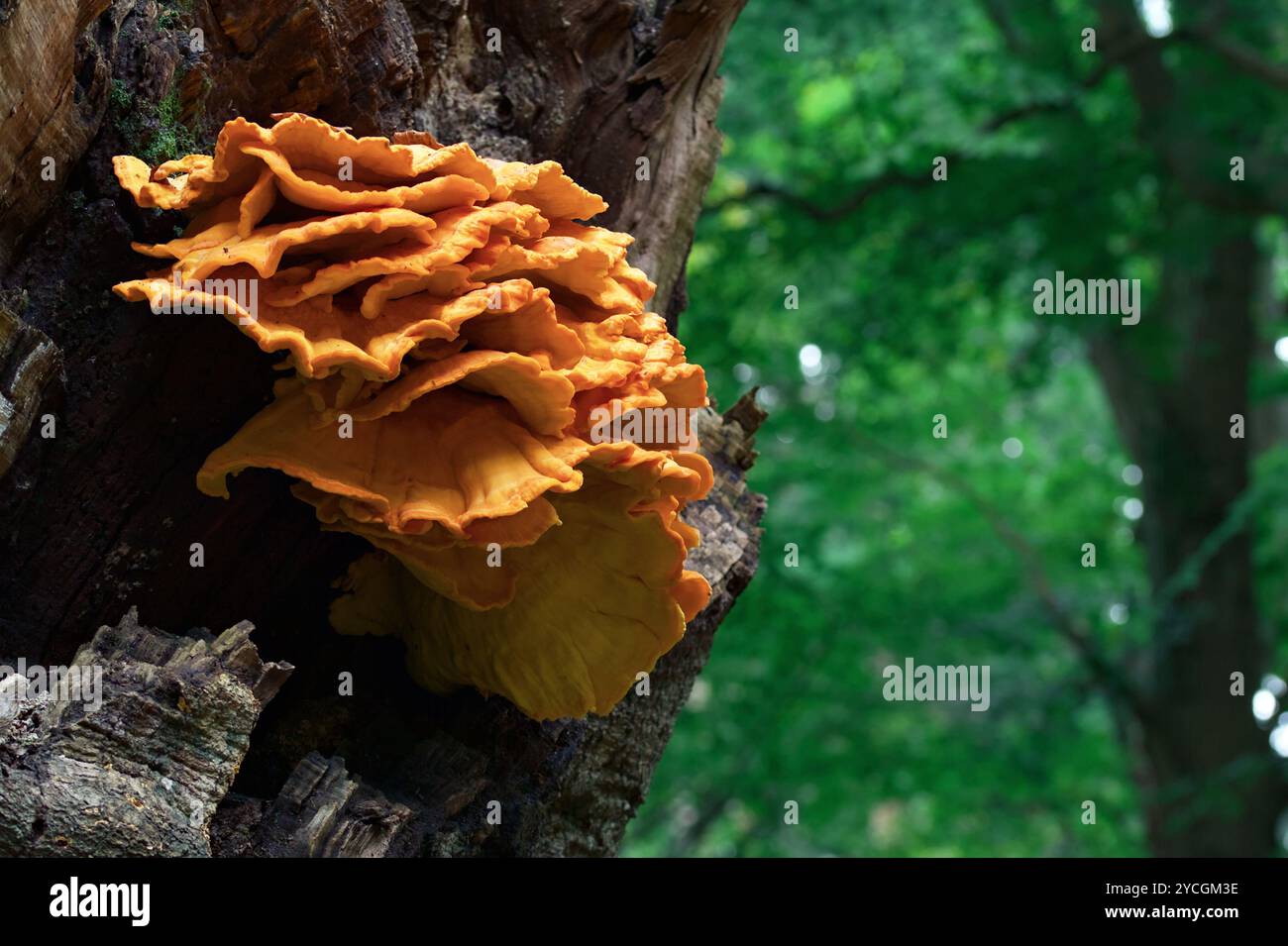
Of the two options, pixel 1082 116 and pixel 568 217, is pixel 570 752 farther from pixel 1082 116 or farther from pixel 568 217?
pixel 1082 116

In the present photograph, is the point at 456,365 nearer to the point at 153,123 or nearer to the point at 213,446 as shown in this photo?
the point at 213,446

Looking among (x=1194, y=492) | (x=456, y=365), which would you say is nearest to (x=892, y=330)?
(x=1194, y=492)

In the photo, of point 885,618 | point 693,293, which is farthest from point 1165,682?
point 693,293

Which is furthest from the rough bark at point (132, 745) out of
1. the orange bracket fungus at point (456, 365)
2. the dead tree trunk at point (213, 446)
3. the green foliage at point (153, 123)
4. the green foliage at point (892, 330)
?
the green foliage at point (892, 330)

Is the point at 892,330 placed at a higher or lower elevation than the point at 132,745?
higher

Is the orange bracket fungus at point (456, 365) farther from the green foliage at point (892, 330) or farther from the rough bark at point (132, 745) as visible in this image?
the green foliage at point (892, 330)

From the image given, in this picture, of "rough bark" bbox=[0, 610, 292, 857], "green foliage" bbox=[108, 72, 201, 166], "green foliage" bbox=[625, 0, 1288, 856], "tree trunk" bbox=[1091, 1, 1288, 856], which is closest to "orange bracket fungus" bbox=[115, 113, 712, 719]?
"green foliage" bbox=[108, 72, 201, 166]

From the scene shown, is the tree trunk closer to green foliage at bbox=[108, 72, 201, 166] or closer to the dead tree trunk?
the dead tree trunk
